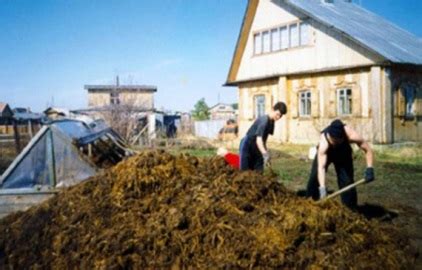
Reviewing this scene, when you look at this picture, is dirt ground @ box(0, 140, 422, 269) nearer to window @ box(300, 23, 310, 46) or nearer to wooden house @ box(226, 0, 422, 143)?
wooden house @ box(226, 0, 422, 143)

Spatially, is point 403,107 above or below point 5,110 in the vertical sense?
below

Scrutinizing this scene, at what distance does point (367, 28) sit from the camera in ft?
59.9

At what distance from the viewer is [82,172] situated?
5832mm

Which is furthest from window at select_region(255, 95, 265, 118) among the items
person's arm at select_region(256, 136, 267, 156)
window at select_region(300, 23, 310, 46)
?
person's arm at select_region(256, 136, 267, 156)

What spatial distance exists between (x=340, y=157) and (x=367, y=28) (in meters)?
14.6

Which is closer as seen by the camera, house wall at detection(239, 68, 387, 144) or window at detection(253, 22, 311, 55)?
house wall at detection(239, 68, 387, 144)

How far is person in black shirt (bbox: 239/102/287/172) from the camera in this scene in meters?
6.07

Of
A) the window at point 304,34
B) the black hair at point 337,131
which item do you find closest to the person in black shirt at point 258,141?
the black hair at point 337,131

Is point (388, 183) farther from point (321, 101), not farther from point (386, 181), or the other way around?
point (321, 101)

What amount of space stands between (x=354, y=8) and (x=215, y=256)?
21.9 metres

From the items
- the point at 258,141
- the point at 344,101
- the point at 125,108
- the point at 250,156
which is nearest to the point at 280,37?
the point at 344,101

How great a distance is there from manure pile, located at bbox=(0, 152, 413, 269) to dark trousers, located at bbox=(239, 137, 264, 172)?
1365mm

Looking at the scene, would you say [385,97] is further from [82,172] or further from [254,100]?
[82,172]

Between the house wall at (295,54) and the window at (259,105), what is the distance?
3.39 ft
